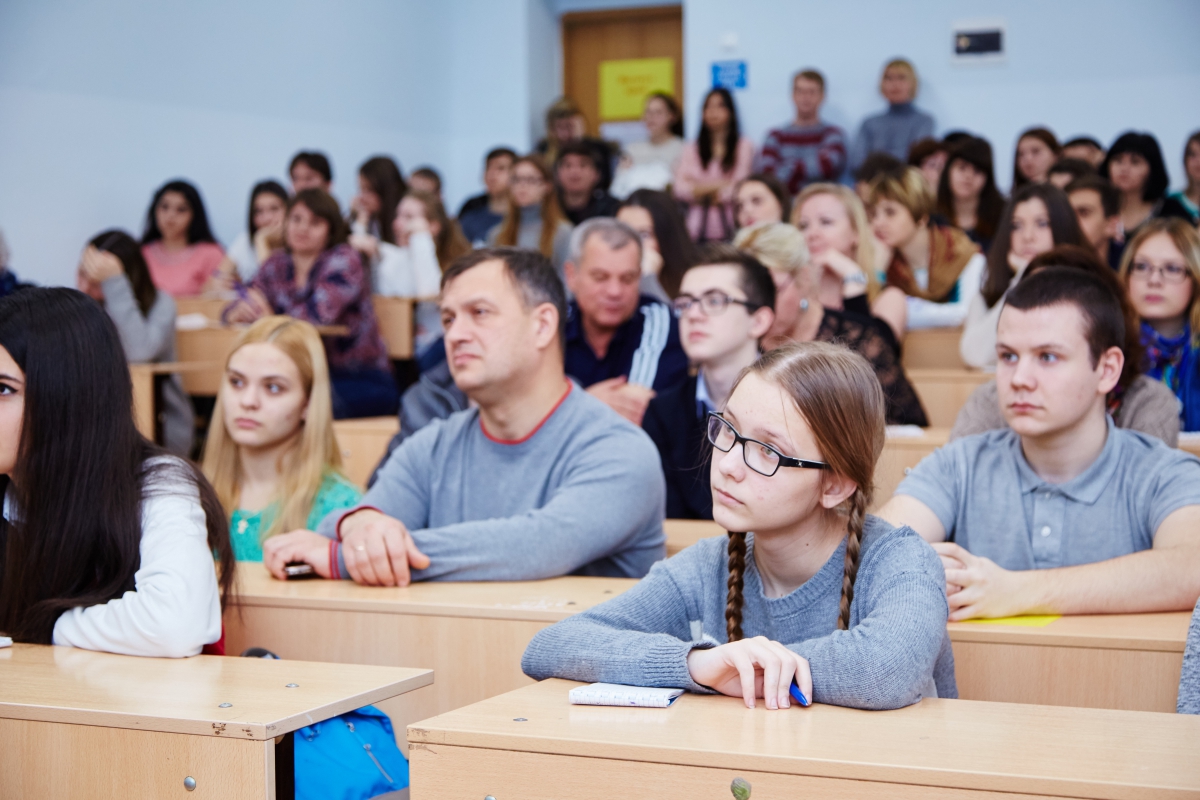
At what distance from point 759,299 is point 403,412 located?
1.09 metres

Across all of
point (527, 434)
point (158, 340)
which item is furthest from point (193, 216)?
point (527, 434)

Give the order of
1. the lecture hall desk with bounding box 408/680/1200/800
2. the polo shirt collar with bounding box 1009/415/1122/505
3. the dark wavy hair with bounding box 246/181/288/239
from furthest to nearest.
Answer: the dark wavy hair with bounding box 246/181/288/239
the polo shirt collar with bounding box 1009/415/1122/505
the lecture hall desk with bounding box 408/680/1200/800

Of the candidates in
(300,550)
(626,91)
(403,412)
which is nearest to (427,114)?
(626,91)

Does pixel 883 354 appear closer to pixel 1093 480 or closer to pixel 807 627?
pixel 1093 480

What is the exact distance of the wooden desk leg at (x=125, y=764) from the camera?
1.38 m

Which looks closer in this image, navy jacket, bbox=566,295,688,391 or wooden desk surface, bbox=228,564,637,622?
wooden desk surface, bbox=228,564,637,622

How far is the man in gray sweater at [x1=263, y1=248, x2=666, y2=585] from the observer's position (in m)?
2.17

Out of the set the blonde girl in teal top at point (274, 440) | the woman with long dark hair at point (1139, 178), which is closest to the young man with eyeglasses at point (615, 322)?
the blonde girl in teal top at point (274, 440)

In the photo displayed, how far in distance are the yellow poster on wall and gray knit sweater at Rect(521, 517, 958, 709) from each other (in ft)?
26.0

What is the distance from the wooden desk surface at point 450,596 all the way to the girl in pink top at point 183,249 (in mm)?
4902

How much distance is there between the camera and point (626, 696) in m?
1.39

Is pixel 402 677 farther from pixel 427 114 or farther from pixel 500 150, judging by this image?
pixel 427 114

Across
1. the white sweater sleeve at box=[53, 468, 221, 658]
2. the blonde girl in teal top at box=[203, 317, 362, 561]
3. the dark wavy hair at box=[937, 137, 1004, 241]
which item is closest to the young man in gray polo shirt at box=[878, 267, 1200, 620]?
the white sweater sleeve at box=[53, 468, 221, 658]

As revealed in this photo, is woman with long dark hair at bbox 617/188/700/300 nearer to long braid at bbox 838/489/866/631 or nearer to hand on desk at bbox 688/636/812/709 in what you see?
long braid at bbox 838/489/866/631
